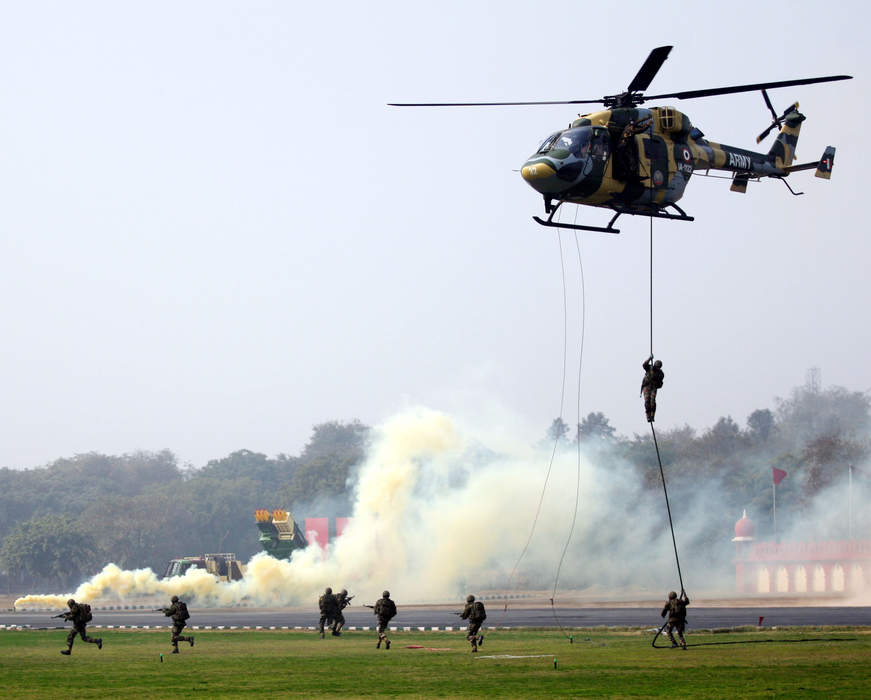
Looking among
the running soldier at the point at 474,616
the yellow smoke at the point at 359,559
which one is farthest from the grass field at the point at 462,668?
the yellow smoke at the point at 359,559

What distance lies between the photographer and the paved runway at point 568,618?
48500 mm

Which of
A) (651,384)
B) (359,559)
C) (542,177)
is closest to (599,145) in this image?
(542,177)

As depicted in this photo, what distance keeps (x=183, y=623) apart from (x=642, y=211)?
1774 cm

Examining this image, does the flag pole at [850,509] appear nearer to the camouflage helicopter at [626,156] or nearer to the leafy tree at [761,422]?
the camouflage helicopter at [626,156]

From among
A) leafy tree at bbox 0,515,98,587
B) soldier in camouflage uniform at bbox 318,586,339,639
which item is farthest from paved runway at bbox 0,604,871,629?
leafy tree at bbox 0,515,98,587

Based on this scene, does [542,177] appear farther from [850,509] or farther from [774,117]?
[850,509]

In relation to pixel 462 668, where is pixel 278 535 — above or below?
above

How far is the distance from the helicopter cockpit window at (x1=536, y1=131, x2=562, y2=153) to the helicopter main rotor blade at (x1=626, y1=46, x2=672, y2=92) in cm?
282

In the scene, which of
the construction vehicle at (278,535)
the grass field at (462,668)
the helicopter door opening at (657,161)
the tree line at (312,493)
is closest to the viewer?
the grass field at (462,668)

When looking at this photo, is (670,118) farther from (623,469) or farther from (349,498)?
(349,498)

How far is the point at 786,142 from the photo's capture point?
145ft

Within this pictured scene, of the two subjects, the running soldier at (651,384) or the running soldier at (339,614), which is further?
the running soldier at (339,614)

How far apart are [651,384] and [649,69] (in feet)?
31.3

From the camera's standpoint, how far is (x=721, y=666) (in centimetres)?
2875
